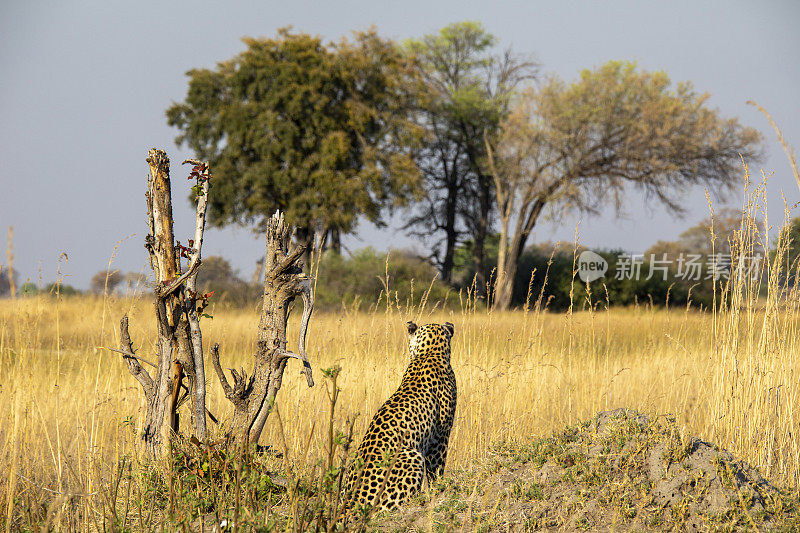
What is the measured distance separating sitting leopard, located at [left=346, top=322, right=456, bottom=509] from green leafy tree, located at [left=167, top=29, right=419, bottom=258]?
729 inches

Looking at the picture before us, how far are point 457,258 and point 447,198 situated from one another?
31.2ft

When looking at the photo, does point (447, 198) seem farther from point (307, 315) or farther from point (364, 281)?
point (307, 315)

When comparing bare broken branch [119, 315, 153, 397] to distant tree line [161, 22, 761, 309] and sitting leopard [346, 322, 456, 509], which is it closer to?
sitting leopard [346, 322, 456, 509]

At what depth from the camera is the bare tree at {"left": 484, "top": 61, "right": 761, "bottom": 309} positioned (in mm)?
23484

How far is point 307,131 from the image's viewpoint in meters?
23.7

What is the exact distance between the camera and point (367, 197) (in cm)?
2281

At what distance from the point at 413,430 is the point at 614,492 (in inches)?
45.8

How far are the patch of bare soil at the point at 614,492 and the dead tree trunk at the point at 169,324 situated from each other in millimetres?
1418

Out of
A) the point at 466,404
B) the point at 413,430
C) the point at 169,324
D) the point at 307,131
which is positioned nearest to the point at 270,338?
the point at 169,324

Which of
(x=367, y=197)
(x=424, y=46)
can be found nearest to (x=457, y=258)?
(x=424, y=46)

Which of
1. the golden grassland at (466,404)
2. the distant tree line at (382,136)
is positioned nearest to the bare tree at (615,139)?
the distant tree line at (382,136)

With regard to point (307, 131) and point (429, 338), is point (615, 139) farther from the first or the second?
point (429, 338)

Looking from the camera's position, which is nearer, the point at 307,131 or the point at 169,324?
the point at 169,324

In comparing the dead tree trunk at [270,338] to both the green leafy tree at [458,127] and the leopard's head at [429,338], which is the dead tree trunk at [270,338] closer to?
the leopard's head at [429,338]
